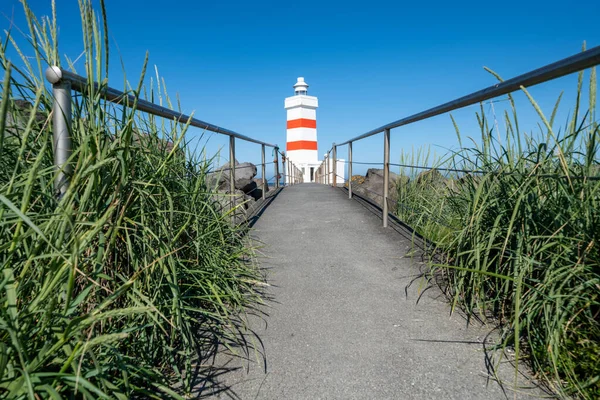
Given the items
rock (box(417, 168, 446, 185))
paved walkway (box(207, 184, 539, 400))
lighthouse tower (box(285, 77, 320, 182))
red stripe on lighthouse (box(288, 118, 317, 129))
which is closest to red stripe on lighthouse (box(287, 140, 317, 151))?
lighthouse tower (box(285, 77, 320, 182))

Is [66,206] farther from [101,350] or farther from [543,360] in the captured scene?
[543,360]

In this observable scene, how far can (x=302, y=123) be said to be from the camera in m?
17.7

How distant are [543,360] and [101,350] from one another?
52.9 inches

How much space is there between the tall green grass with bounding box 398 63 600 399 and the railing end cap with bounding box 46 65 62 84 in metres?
1.43

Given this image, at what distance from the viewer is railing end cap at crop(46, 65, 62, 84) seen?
A: 123 cm

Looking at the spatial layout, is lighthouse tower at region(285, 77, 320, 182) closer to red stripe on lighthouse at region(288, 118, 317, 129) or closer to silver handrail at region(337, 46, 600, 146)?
red stripe on lighthouse at region(288, 118, 317, 129)

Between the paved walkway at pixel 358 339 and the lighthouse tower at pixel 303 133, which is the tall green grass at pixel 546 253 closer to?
the paved walkway at pixel 358 339

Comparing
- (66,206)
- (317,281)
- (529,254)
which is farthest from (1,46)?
(529,254)

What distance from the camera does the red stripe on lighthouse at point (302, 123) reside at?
58.2 ft

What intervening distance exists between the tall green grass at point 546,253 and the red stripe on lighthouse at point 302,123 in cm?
1622

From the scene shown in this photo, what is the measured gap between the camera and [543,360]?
1.25 m

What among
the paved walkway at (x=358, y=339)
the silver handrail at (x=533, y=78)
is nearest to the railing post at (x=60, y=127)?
the paved walkway at (x=358, y=339)

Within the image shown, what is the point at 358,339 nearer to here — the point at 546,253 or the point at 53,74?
the point at 546,253

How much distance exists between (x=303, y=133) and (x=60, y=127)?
16.7 meters
